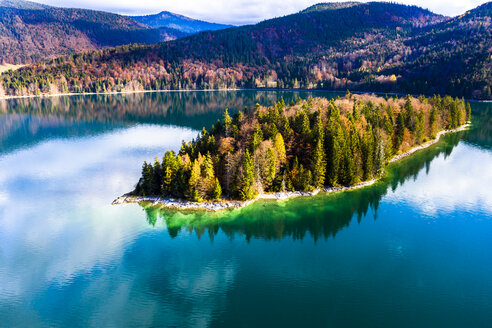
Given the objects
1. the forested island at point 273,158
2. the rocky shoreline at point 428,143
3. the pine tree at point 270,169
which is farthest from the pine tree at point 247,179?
the rocky shoreline at point 428,143

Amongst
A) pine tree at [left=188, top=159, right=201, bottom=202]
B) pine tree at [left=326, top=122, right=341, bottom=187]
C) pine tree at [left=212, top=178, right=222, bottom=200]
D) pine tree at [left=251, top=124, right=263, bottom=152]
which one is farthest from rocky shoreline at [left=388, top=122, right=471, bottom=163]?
pine tree at [left=188, top=159, right=201, bottom=202]

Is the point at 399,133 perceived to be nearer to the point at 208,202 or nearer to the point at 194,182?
the point at 208,202

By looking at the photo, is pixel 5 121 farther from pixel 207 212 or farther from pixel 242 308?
pixel 242 308

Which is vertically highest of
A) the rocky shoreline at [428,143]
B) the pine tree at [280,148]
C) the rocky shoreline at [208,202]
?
the pine tree at [280,148]

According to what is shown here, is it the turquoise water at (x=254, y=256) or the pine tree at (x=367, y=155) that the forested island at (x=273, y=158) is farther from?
the turquoise water at (x=254, y=256)

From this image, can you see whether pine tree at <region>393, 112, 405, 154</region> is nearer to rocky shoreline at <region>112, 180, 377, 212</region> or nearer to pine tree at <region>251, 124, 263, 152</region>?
rocky shoreline at <region>112, 180, 377, 212</region>

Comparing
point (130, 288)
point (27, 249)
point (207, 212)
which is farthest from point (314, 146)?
point (27, 249)

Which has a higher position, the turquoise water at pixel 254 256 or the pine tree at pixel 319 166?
the pine tree at pixel 319 166
